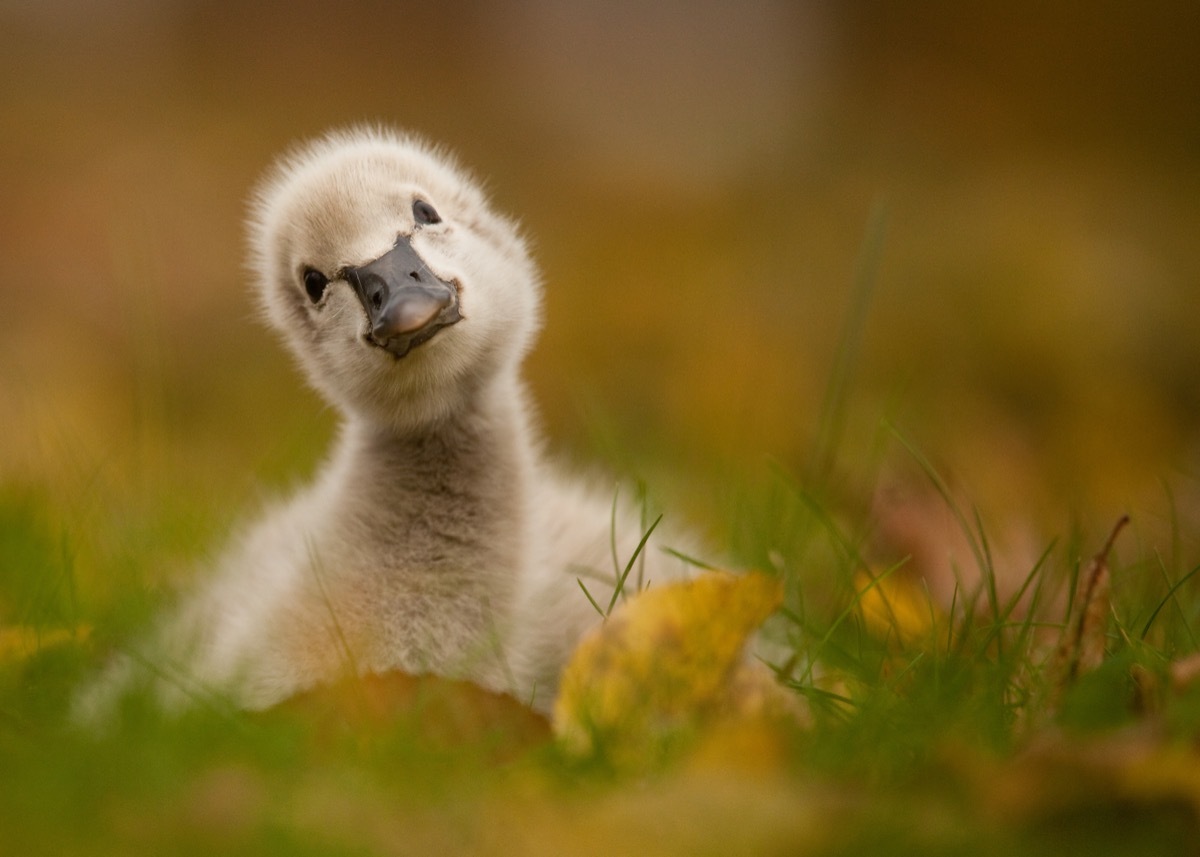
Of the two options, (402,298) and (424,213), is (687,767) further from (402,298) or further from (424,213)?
(424,213)

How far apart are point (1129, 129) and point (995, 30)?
4.62 feet

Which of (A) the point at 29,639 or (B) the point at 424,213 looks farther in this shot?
(B) the point at 424,213

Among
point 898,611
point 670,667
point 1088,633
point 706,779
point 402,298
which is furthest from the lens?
point 898,611

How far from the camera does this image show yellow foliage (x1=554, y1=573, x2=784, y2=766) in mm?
1707

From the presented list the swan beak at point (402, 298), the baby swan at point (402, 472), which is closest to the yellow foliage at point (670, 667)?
the baby swan at point (402, 472)

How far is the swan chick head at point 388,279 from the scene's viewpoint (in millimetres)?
2168

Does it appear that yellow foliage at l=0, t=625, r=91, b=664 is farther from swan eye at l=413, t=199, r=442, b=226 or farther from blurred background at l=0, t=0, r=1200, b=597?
swan eye at l=413, t=199, r=442, b=226

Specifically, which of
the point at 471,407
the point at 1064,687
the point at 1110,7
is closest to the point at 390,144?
the point at 471,407

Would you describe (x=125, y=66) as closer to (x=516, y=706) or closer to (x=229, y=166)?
(x=229, y=166)

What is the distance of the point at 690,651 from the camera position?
1786 mm

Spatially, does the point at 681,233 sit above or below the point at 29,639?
below

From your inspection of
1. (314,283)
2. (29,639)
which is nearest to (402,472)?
(314,283)

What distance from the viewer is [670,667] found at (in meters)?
1.78

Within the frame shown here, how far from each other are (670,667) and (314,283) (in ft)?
3.60
